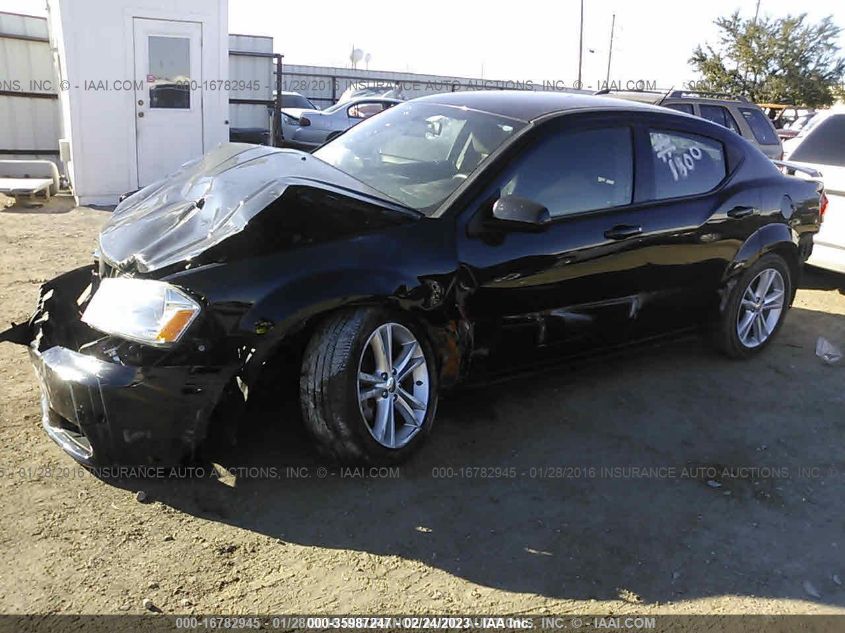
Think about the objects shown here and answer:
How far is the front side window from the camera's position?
3.78 metres

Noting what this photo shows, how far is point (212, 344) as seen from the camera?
289 cm

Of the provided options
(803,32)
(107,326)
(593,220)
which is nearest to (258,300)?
(107,326)

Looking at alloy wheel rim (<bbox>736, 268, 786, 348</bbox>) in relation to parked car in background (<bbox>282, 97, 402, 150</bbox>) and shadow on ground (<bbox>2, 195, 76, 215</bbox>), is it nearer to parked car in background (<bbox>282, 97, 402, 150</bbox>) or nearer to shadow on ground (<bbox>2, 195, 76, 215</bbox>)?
shadow on ground (<bbox>2, 195, 76, 215</bbox>)

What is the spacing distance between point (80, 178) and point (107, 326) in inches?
306

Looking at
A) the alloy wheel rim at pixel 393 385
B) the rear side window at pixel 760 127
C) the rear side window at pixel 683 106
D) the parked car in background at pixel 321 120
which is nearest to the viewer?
the alloy wheel rim at pixel 393 385

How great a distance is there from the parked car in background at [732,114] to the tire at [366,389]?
332 inches

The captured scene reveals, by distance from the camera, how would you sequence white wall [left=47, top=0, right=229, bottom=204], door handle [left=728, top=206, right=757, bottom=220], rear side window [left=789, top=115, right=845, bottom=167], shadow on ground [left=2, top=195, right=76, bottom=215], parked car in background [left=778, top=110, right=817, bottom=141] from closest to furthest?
door handle [left=728, top=206, right=757, bottom=220]
rear side window [left=789, top=115, right=845, bottom=167]
shadow on ground [left=2, top=195, right=76, bottom=215]
white wall [left=47, top=0, right=229, bottom=204]
parked car in background [left=778, top=110, right=817, bottom=141]

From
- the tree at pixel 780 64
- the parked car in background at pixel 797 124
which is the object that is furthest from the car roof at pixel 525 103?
the tree at pixel 780 64

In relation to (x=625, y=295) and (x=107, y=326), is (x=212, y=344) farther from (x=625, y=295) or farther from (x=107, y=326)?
(x=625, y=295)

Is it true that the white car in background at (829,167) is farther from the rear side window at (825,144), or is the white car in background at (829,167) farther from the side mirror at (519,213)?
the side mirror at (519,213)

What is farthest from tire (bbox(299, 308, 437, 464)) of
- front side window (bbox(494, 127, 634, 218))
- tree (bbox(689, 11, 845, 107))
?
tree (bbox(689, 11, 845, 107))

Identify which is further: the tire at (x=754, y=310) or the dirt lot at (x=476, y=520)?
the tire at (x=754, y=310)

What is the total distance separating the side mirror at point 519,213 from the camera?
3432mm

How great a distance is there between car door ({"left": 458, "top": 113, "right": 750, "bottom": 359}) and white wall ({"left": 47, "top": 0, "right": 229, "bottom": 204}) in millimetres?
7594
